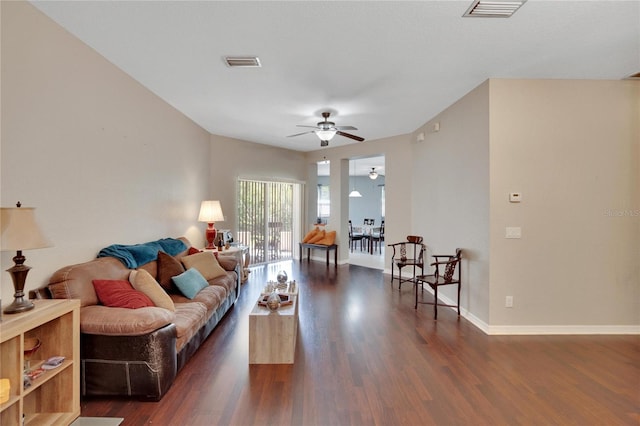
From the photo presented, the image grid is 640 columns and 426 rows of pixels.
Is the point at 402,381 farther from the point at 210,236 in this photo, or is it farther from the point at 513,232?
the point at 210,236

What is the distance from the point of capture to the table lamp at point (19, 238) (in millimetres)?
1635

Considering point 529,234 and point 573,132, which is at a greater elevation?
point 573,132

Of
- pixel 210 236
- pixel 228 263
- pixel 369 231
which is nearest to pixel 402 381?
pixel 228 263

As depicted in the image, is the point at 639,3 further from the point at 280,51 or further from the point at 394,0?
the point at 280,51

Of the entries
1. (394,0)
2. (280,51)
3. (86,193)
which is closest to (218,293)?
(86,193)

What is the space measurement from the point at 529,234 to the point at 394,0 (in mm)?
2858

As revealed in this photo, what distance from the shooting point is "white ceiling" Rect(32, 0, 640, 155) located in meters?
2.18

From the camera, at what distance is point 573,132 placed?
10.9 feet

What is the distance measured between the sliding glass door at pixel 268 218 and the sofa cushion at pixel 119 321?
14.2 ft

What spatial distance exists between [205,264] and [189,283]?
0.63 m

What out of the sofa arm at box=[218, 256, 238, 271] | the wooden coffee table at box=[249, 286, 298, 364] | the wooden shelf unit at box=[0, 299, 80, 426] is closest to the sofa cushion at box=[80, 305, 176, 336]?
the wooden shelf unit at box=[0, 299, 80, 426]

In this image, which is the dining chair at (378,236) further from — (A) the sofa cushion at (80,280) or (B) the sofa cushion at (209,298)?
(A) the sofa cushion at (80,280)

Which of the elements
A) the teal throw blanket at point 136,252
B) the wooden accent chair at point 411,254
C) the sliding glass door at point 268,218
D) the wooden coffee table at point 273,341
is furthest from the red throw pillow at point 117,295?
the sliding glass door at point 268,218

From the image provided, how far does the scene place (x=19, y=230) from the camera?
65.9 inches
